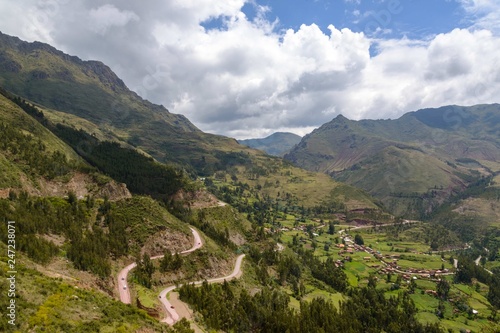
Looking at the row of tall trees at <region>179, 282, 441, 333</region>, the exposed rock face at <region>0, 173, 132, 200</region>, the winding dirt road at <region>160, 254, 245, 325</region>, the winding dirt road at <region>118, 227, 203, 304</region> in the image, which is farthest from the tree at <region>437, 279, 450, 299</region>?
the exposed rock face at <region>0, 173, 132, 200</region>

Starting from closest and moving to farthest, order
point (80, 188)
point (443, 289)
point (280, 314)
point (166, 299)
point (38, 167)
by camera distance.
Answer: point (166, 299), point (280, 314), point (38, 167), point (80, 188), point (443, 289)

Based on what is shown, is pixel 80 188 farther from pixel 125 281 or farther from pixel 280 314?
pixel 280 314

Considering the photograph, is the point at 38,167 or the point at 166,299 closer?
the point at 166,299

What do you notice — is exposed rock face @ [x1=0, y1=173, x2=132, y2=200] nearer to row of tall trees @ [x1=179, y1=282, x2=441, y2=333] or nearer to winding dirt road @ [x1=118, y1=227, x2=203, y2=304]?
winding dirt road @ [x1=118, y1=227, x2=203, y2=304]

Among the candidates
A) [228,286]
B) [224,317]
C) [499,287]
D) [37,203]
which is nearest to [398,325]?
[228,286]

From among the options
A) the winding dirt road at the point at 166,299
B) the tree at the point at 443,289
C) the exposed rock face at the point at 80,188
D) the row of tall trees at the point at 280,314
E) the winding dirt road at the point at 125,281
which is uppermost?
the exposed rock face at the point at 80,188

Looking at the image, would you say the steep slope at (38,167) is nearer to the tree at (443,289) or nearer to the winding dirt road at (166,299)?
the winding dirt road at (166,299)

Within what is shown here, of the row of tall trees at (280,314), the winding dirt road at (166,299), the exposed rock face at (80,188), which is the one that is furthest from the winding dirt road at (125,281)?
the exposed rock face at (80,188)

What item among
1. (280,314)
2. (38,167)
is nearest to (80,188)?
(38,167)

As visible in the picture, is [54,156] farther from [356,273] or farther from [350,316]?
[356,273]

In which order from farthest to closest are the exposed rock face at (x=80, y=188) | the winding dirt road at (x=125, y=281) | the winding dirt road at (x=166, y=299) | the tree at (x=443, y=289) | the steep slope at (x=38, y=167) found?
1. the tree at (x=443, y=289)
2. the exposed rock face at (x=80, y=188)
3. the steep slope at (x=38, y=167)
4. the winding dirt road at (x=125, y=281)
5. the winding dirt road at (x=166, y=299)

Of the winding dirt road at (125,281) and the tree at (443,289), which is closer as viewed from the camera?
the winding dirt road at (125,281)

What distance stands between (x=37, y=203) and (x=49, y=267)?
36691mm

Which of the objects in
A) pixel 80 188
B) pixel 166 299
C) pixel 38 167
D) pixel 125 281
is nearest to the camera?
pixel 166 299
